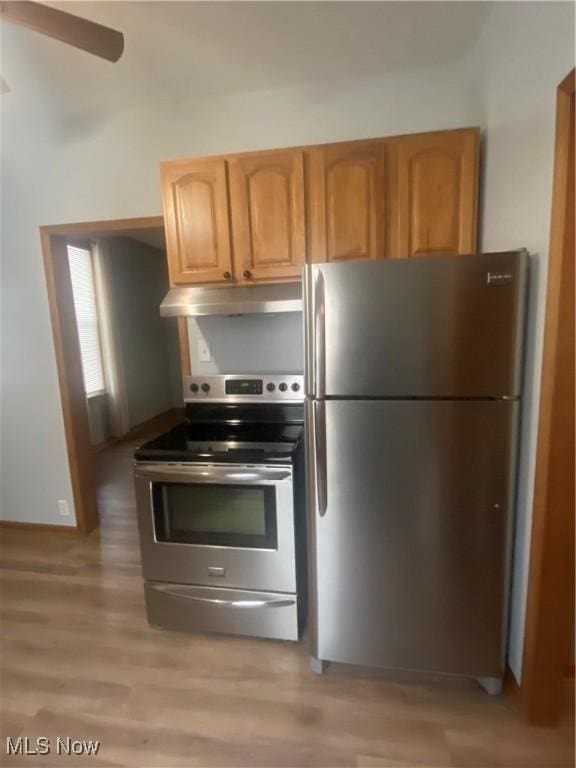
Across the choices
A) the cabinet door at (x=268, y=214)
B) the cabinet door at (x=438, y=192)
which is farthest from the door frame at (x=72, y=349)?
the cabinet door at (x=438, y=192)

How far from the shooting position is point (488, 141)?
1.86 meters

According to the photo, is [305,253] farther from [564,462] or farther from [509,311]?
[564,462]

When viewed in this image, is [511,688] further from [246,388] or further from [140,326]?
[140,326]

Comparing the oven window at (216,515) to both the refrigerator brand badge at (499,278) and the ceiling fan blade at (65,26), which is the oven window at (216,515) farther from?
the ceiling fan blade at (65,26)

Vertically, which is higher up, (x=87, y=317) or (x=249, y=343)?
(x=87, y=317)

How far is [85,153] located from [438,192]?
2.06 m

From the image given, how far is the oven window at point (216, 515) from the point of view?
6.00ft

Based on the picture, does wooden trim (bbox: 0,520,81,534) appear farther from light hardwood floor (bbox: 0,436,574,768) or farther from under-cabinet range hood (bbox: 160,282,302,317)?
under-cabinet range hood (bbox: 160,282,302,317)

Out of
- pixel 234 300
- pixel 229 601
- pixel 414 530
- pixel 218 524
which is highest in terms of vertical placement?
pixel 234 300

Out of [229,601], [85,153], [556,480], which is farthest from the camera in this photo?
[85,153]

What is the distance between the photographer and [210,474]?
1.81m

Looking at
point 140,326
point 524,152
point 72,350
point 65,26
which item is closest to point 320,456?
point 524,152

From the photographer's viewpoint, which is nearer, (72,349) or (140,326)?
(72,349)

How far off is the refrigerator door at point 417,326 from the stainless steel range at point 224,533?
52cm
